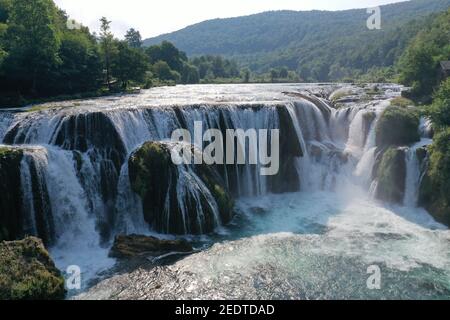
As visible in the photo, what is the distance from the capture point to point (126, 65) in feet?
163

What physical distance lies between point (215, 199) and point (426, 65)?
87.0 feet

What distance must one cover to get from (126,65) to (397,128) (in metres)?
32.3

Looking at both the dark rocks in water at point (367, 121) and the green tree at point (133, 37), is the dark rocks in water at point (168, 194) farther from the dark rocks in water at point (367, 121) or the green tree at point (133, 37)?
the green tree at point (133, 37)

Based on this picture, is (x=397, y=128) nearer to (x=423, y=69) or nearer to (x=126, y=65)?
(x=423, y=69)

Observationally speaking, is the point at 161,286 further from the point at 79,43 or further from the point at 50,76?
the point at 79,43

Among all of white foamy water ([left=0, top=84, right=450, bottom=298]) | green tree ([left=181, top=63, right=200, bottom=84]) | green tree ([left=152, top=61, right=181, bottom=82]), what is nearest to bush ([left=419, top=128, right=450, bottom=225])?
white foamy water ([left=0, top=84, right=450, bottom=298])

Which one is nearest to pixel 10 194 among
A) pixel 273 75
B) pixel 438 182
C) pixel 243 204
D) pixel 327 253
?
pixel 243 204

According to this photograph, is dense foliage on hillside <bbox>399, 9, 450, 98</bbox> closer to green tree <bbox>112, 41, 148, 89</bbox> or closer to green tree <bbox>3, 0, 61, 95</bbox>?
green tree <bbox>112, 41, 148, 89</bbox>

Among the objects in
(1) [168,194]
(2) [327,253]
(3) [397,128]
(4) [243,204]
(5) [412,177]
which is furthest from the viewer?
(3) [397,128]

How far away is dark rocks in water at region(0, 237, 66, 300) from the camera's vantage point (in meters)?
15.7

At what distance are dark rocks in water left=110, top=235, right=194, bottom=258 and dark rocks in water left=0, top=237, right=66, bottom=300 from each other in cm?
318

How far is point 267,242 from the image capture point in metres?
21.0

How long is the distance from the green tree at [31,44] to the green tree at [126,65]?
11288 mm
